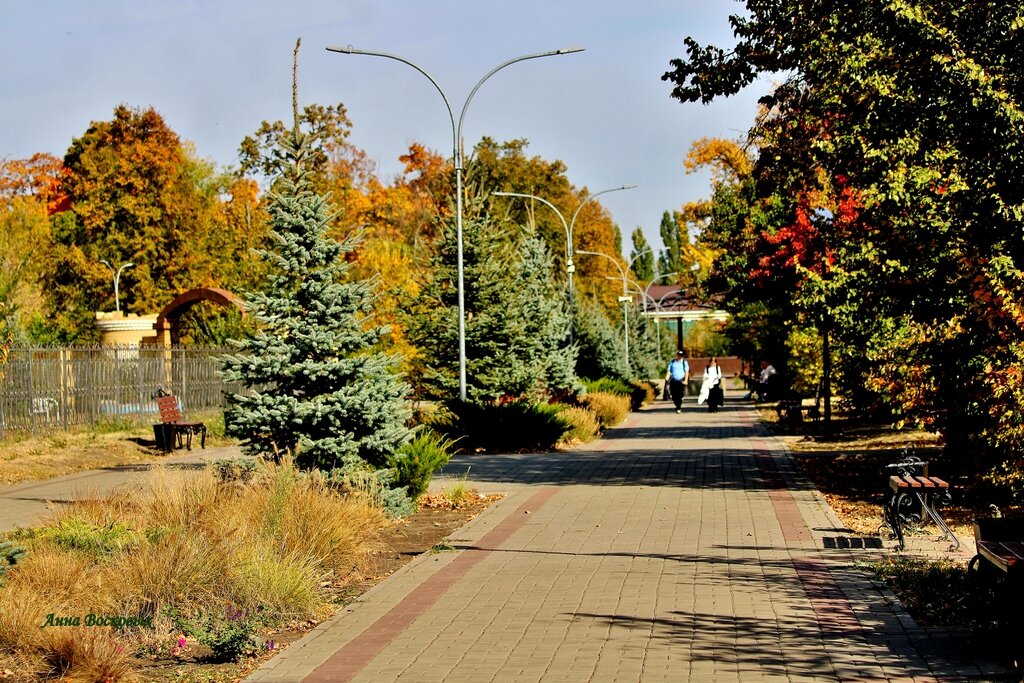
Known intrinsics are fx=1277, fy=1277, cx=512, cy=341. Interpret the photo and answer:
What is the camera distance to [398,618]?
28.7 ft

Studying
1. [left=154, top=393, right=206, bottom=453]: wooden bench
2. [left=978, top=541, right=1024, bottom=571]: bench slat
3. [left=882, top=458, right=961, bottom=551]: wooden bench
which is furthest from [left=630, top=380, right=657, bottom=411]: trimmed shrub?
[left=978, top=541, right=1024, bottom=571]: bench slat

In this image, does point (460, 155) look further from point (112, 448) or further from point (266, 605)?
point (266, 605)

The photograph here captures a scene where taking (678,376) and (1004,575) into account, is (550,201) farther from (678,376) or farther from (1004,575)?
(1004,575)

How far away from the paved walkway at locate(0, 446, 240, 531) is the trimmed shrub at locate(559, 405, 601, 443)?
703 centimetres

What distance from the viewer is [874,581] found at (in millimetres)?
9781

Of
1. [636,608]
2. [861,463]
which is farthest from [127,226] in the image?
[636,608]

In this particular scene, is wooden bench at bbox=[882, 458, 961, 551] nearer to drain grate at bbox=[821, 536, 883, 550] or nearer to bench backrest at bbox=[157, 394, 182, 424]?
drain grate at bbox=[821, 536, 883, 550]

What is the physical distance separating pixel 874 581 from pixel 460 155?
51.3 feet

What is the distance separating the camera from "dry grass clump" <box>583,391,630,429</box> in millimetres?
32438

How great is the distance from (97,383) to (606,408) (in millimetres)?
12737

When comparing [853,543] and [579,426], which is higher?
[579,426]

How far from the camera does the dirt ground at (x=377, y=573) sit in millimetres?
7371

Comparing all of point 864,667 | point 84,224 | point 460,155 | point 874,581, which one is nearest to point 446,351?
point 460,155

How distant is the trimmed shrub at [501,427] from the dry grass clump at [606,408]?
550 cm
